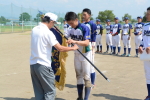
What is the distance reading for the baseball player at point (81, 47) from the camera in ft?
16.6

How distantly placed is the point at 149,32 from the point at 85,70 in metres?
1.73

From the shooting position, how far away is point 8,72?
8438mm

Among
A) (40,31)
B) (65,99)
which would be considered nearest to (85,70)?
(65,99)

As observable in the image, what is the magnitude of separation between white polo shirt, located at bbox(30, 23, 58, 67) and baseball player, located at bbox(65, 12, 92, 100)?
99 cm

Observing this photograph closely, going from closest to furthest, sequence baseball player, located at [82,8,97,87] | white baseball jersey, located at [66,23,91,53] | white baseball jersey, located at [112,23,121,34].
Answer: white baseball jersey, located at [66,23,91,53] → baseball player, located at [82,8,97,87] → white baseball jersey, located at [112,23,121,34]

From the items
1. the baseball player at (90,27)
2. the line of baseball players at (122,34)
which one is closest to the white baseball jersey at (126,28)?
the line of baseball players at (122,34)

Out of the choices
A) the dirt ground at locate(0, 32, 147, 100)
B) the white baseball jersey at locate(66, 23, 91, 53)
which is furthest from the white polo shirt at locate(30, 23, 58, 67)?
the dirt ground at locate(0, 32, 147, 100)

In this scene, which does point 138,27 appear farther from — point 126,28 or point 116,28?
point 116,28

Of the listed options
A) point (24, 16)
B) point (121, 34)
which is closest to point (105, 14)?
point (24, 16)

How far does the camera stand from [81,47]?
5344mm

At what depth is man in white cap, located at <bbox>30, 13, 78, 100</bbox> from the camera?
4027 millimetres

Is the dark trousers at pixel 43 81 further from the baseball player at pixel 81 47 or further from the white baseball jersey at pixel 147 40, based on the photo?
the white baseball jersey at pixel 147 40

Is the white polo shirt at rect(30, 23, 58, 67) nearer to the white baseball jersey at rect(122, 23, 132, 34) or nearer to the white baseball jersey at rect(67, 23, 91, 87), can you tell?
the white baseball jersey at rect(67, 23, 91, 87)

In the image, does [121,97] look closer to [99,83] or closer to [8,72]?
[99,83]
